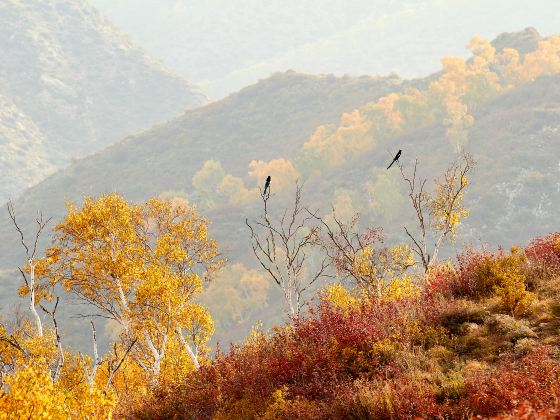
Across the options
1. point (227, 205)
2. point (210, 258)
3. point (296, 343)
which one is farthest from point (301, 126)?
point (296, 343)

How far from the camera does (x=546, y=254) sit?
10.6 m

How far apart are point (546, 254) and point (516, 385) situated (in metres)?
5.47

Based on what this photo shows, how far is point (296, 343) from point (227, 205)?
120m

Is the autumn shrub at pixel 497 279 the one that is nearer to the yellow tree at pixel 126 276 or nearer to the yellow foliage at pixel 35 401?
the yellow foliage at pixel 35 401

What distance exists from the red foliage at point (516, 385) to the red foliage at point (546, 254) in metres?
3.59

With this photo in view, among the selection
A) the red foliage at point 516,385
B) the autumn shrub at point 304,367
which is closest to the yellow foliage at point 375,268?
the autumn shrub at point 304,367

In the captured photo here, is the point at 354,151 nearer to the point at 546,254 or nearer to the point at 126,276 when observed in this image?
the point at 126,276

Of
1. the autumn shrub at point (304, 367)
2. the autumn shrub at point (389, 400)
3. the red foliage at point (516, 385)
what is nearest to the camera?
the red foliage at point (516, 385)

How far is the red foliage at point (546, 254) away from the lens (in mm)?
9984

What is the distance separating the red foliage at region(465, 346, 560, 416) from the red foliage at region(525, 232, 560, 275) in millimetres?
3591

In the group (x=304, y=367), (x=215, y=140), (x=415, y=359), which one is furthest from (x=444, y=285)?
(x=215, y=140)

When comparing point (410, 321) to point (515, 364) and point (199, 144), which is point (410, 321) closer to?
point (515, 364)

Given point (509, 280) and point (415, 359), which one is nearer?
point (415, 359)

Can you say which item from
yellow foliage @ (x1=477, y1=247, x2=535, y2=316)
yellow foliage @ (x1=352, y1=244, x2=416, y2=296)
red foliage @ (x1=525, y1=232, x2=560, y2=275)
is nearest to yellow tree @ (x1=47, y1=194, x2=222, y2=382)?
yellow foliage @ (x1=352, y1=244, x2=416, y2=296)
